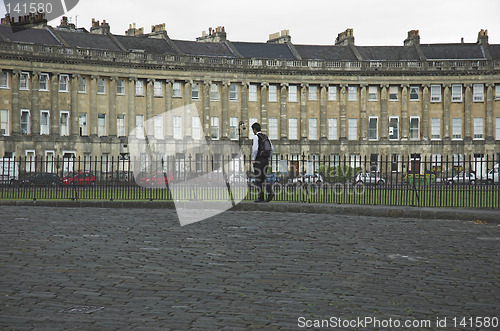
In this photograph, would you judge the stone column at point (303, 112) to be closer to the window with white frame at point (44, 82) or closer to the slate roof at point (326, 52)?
the slate roof at point (326, 52)

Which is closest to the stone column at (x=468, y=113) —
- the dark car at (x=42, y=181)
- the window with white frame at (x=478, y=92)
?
the window with white frame at (x=478, y=92)

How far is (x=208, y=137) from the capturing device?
222ft

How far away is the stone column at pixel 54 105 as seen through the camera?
60969 millimetres

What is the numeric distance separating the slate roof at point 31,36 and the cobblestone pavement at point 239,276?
50688 mm

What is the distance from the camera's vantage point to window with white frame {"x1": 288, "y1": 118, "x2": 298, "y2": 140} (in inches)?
2808

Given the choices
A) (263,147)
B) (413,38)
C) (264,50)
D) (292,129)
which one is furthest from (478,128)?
(263,147)

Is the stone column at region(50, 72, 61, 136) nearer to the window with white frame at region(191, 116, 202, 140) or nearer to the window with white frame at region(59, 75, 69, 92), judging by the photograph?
the window with white frame at region(59, 75, 69, 92)

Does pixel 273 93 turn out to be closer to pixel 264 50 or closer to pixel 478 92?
pixel 264 50

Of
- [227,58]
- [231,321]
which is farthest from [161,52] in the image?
[231,321]

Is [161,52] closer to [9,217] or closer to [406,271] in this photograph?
[9,217]

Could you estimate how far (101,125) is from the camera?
211 ft

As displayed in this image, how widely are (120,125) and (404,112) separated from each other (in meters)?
29.9

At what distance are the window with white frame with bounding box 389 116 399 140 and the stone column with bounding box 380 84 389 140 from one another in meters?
0.46

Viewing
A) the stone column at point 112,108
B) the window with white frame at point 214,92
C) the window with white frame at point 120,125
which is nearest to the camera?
the stone column at point 112,108
